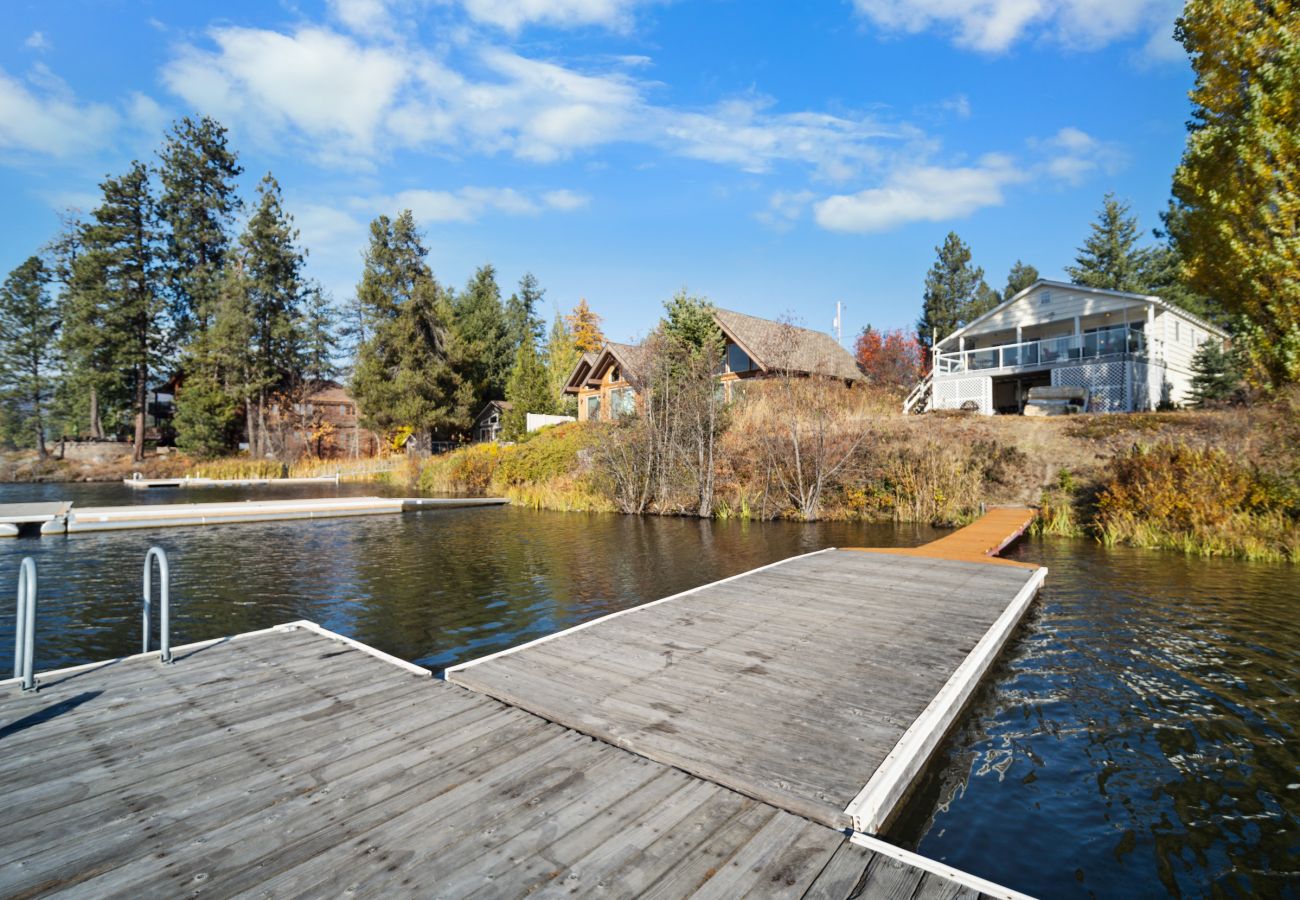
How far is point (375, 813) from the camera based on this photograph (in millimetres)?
2990

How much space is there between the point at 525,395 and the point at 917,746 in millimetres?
38254

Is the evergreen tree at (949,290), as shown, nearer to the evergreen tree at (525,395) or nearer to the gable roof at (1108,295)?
the gable roof at (1108,295)

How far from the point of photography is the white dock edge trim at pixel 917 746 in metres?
3.04

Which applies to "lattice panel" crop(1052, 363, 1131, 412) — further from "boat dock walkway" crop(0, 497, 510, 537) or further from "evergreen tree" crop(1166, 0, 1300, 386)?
"boat dock walkway" crop(0, 497, 510, 537)

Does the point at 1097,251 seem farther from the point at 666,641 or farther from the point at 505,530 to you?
the point at 666,641

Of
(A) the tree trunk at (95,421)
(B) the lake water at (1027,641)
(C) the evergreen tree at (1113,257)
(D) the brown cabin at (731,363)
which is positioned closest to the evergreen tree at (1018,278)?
(C) the evergreen tree at (1113,257)

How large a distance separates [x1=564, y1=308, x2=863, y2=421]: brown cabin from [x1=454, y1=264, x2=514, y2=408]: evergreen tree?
449 inches

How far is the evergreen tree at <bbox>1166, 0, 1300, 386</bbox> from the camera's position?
14.0 meters

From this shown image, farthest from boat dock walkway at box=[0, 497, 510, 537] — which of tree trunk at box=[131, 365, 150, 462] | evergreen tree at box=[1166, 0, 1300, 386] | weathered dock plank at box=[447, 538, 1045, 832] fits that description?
tree trunk at box=[131, 365, 150, 462]

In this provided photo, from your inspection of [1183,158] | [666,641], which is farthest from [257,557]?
[1183,158]

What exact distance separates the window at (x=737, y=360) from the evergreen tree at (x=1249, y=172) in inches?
698

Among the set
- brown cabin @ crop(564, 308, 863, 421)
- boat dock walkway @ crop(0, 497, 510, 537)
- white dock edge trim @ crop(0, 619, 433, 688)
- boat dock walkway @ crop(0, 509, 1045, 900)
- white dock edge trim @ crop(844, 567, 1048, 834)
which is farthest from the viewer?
brown cabin @ crop(564, 308, 863, 421)

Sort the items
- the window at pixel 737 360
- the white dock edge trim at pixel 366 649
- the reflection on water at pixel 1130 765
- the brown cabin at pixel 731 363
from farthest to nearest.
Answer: the window at pixel 737 360 → the brown cabin at pixel 731 363 → the white dock edge trim at pixel 366 649 → the reflection on water at pixel 1130 765

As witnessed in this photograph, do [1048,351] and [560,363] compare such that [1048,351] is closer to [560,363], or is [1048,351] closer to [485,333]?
[560,363]
